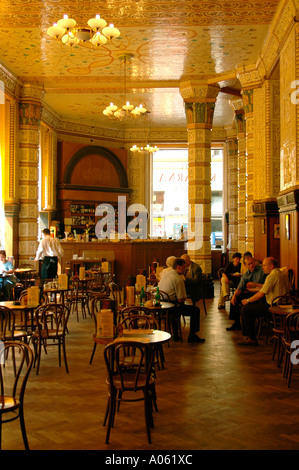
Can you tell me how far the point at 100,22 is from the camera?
21.1ft

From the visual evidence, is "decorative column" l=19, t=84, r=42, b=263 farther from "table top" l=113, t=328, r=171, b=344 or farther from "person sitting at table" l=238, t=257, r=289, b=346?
"table top" l=113, t=328, r=171, b=344

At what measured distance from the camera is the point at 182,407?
4645mm

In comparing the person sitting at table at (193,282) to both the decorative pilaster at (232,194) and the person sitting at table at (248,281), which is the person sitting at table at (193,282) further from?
the decorative pilaster at (232,194)

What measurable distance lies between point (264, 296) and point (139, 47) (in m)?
5.70

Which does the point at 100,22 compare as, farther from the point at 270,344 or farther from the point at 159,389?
the point at 270,344

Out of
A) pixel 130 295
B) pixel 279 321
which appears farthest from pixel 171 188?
pixel 130 295

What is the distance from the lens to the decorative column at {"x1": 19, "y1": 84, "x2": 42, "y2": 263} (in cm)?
1273

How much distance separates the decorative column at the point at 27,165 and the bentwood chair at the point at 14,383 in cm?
629

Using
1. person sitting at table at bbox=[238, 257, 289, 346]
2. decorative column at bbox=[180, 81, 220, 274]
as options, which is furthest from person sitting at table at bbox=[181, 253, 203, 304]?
decorative column at bbox=[180, 81, 220, 274]

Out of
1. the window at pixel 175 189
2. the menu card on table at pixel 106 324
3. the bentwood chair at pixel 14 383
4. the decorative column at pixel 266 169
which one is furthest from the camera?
the window at pixel 175 189

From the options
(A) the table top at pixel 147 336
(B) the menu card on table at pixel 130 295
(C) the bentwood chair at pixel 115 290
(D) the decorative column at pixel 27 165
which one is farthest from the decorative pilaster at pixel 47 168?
(A) the table top at pixel 147 336

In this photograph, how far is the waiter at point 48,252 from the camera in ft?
36.3

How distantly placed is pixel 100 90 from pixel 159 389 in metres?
9.89

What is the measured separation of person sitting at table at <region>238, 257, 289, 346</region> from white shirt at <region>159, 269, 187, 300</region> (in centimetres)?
95
